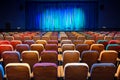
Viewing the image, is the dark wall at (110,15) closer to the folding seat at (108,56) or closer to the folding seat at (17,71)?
the folding seat at (108,56)

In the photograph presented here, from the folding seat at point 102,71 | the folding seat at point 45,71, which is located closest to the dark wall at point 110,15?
the folding seat at point 102,71

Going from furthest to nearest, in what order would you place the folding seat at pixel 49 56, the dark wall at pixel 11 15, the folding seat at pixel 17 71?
the dark wall at pixel 11 15 → the folding seat at pixel 49 56 → the folding seat at pixel 17 71

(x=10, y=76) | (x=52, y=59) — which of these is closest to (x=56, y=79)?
(x=10, y=76)

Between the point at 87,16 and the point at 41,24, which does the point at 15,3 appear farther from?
the point at 87,16

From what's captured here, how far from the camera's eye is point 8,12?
27484 millimetres

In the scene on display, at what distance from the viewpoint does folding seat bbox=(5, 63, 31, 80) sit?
3983 mm

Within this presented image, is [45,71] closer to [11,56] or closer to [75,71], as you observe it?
[75,71]

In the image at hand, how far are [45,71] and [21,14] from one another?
23.8 metres

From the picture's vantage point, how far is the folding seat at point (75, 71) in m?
4.01

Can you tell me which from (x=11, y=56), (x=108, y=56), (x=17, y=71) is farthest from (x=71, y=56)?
(x=17, y=71)

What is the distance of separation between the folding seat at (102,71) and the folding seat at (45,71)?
643 millimetres

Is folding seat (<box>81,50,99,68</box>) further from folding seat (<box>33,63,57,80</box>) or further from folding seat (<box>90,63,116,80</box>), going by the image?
folding seat (<box>33,63,57,80</box>)

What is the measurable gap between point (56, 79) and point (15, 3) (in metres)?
24.1

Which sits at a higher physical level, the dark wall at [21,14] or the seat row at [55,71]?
the dark wall at [21,14]
